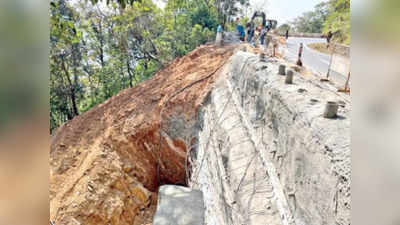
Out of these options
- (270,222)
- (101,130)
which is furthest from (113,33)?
(270,222)

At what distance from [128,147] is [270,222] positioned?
249 inches

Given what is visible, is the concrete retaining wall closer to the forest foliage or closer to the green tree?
the green tree

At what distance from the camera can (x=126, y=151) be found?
788cm

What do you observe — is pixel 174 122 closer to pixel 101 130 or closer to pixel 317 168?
pixel 101 130

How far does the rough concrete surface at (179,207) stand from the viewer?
5.14 m

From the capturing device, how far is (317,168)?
1928mm

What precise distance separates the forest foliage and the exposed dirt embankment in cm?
A: 590

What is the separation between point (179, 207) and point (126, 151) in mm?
3298

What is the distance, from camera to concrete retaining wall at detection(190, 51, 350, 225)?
1.80 meters

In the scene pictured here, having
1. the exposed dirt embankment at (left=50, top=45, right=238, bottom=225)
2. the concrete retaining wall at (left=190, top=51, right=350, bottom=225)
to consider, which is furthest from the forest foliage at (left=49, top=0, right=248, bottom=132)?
the concrete retaining wall at (left=190, top=51, right=350, bottom=225)

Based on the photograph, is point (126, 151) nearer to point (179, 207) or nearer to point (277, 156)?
point (179, 207)

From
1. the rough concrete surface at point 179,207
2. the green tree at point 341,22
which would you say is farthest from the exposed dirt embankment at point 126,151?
the green tree at point 341,22

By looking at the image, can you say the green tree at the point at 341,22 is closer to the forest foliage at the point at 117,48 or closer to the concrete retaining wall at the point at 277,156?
the concrete retaining wall at the point at 277,156

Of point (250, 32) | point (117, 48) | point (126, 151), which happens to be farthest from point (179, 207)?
point (117, 48)
